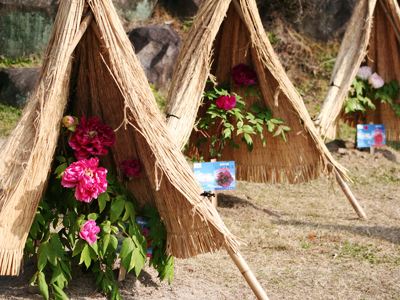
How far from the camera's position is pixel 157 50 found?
7695 mm

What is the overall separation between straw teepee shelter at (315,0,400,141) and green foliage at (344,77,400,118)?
130mm

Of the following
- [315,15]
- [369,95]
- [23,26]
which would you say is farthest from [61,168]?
[315,15]

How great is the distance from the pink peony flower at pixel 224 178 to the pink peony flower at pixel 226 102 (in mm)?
518

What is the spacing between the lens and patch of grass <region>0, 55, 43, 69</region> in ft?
24.5

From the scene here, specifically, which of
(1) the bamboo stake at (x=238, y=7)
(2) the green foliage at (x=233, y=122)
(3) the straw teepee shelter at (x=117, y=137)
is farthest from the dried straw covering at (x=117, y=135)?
(1) the bamboo stake at (x=238, y=7)

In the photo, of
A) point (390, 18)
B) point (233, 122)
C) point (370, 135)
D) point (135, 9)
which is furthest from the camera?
point (135, 9)

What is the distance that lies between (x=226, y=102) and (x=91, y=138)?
136 centimetres

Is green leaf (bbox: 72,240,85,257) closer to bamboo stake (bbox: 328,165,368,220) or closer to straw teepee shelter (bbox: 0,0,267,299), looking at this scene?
straw teepee shelter (bbox: 0,0,267,299)

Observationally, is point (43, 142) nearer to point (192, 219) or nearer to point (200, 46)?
point (192, 219)

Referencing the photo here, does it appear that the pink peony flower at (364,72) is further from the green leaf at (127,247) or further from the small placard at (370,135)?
the green leaf at (127,247)

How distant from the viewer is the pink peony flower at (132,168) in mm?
2207

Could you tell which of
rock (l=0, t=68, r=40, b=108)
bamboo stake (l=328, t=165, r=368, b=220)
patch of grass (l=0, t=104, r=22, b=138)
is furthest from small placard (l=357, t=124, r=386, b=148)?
rock (l=0, t=68, r=40, b=108)

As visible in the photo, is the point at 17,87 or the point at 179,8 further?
the point at 179,8

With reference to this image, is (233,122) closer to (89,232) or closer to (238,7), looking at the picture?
(238,7)
